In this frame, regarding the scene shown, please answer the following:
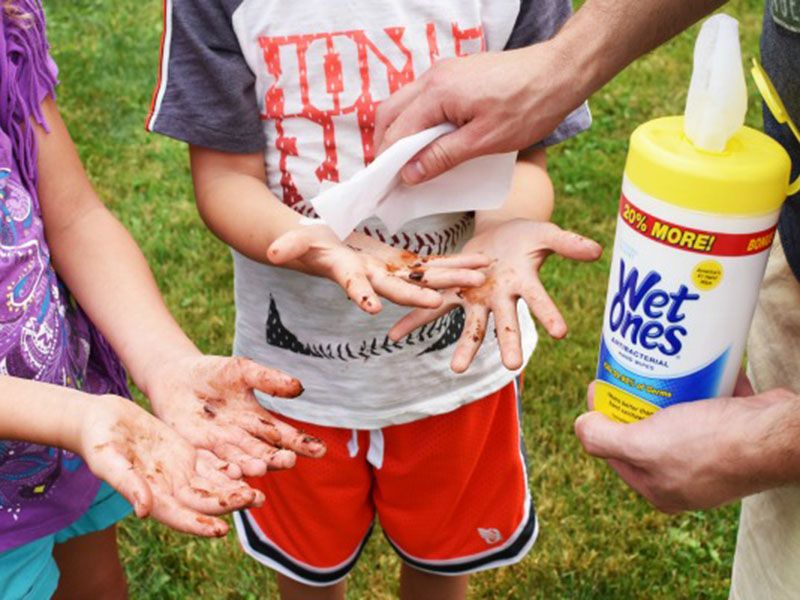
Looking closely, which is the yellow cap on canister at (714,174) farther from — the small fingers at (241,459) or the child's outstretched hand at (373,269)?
the small fingers at (241,459)

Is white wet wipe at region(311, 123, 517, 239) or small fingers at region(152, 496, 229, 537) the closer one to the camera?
small fingers at region(152, 496, 229, 537)

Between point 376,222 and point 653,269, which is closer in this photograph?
point 653,269

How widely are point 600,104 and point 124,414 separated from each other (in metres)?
3.50

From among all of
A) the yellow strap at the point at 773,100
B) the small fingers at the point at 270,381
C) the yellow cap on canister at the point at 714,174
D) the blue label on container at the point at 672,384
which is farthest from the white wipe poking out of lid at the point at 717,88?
the small fingers at the point at 270,381

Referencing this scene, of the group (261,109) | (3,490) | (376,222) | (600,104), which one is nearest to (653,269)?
(376,222)

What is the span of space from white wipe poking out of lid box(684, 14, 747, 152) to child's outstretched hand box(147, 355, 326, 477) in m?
0.62

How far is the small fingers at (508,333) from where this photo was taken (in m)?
1.50

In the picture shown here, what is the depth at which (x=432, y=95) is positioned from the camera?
1601mm

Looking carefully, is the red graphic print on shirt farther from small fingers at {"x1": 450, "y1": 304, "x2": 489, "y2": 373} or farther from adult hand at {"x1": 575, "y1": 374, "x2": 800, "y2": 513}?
adult hand at {"x1": 575, "y1": 374, "x2": 800, "y2": 513}

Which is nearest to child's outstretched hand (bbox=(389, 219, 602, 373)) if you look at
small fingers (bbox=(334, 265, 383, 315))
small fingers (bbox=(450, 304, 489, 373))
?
small fingers (bbox=(450, 304, 489, 373))

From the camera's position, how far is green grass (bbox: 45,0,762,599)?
8.51ft

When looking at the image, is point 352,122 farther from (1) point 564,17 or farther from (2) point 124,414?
(2) point 124,414

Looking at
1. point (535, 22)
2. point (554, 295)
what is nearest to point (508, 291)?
point (535, 22)

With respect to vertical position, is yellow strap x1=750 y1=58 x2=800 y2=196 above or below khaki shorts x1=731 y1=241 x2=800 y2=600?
above
